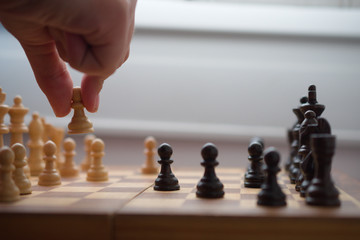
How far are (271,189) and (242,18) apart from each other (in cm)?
140

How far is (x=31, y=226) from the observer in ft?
2.63

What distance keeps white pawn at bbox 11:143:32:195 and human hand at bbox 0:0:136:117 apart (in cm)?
18

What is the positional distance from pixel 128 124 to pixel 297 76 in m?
0.94

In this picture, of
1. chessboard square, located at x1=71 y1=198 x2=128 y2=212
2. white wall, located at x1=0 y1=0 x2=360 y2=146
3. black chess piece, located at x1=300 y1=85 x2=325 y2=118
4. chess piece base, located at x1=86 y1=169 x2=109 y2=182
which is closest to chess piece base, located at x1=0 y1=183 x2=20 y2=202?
chessboard square, located at x1=71 y1=198 x2=128 y2=212

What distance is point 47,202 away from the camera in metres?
0.92

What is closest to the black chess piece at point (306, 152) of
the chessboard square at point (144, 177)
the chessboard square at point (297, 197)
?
the chessboard square at point (297, 197)

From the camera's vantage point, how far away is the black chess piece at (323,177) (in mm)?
863

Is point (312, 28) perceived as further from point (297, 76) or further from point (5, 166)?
point (5, 166)

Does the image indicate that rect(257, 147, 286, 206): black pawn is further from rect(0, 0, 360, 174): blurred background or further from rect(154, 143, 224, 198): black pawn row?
rect(0, 0, 360, 174): blurred background

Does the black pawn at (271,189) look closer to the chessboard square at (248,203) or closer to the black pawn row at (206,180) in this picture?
the chessboard square at (248,203)

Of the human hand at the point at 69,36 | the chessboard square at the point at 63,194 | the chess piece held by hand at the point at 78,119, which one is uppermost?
the human hand at the point at 69,36

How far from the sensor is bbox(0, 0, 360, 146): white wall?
6.97ft

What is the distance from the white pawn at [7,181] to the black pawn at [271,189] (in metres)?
0.57

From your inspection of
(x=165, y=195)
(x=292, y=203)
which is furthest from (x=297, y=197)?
(x=165, y=195)
